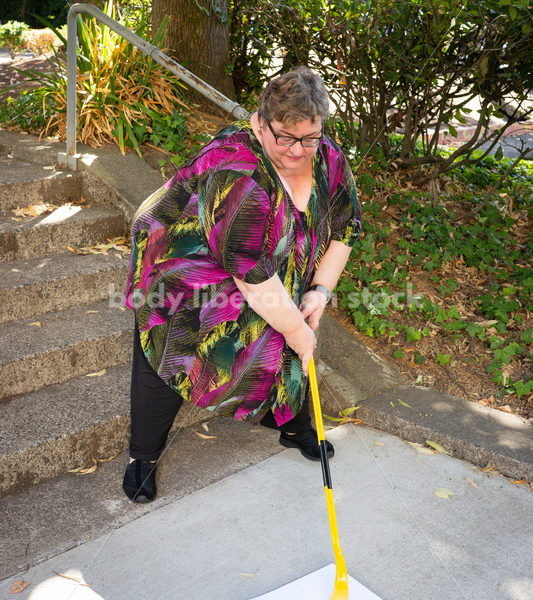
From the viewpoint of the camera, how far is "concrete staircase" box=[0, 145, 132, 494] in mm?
2975

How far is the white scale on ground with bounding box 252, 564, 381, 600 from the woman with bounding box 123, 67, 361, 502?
0.68 metres

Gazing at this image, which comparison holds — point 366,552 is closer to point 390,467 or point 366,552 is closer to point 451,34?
point 390,467

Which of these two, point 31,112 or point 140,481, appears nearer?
point 140,481

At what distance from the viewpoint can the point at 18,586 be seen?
2361mm

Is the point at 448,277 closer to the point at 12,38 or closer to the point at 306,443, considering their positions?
the point at 306,443

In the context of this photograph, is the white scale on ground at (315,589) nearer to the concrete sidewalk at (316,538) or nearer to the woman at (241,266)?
the concrete sidewalk at (316,538)

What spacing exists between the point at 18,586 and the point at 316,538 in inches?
44.3

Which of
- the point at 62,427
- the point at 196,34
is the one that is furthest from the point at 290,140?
the point at 196,34

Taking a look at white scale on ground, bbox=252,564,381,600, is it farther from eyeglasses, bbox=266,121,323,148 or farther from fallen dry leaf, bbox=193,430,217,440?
eyeglasses, bbox=266,121,323,148

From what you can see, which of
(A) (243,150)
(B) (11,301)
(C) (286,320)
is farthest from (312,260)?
(B) (11,301)

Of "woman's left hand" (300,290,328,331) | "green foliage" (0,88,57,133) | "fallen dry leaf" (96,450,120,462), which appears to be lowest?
"fallen dry leaf" (96,450,120,462)

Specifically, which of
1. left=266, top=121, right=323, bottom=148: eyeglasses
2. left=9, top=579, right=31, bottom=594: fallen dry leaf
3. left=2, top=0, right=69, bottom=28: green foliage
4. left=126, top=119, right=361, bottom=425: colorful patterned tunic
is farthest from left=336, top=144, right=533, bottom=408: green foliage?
left=2, top=0, right=69, bottom=28: green foliage

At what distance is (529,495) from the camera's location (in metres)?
2.96

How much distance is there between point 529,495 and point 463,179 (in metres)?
3.67
